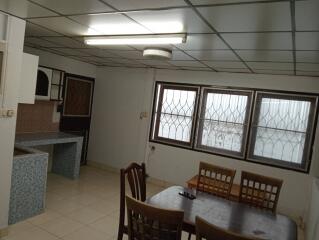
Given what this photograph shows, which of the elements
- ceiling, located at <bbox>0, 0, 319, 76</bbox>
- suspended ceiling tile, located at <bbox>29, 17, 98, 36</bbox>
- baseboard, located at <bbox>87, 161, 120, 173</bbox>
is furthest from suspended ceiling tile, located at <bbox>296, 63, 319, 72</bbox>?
baseboard, located at <bbox>87, 161, 120, 173</bbox>

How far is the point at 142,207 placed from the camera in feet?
5.36

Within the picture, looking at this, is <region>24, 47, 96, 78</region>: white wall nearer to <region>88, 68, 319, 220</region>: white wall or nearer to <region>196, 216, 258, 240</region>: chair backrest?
<region>88, 68, 319, 220</region>: white wall

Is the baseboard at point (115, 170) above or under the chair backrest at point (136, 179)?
under

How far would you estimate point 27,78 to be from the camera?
9.50 feet

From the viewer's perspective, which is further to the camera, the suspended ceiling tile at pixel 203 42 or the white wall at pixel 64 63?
the white wall at pixel 64 63

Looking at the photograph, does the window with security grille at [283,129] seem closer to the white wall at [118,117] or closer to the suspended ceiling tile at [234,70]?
the suspended ceiling tile at [234,70]

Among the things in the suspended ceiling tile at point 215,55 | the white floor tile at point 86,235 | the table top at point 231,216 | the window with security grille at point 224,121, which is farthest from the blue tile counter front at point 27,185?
the window with security grille at point 224,121

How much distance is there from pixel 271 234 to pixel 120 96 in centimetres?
410

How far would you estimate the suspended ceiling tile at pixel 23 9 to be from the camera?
2.16 meters

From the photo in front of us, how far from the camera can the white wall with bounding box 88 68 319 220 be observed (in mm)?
3953

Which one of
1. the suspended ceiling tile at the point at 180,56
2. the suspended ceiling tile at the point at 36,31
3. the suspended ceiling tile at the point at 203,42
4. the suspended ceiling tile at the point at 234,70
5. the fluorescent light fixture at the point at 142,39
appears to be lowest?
the fluorescent light fixture at the point at 142,39

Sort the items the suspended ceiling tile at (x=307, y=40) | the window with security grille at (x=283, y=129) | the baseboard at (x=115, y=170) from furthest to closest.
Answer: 1. the baseboard at (x=115, y=170)
2. the window with security grille at (x=283, y=129)
3. the suspended ceiling tile at (x=307, y=40)

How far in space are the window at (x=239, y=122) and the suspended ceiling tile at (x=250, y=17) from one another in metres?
2.32

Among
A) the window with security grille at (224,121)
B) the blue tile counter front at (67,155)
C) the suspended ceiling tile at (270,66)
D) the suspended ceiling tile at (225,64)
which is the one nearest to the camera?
the suspended ceiling tile at (270,66)
